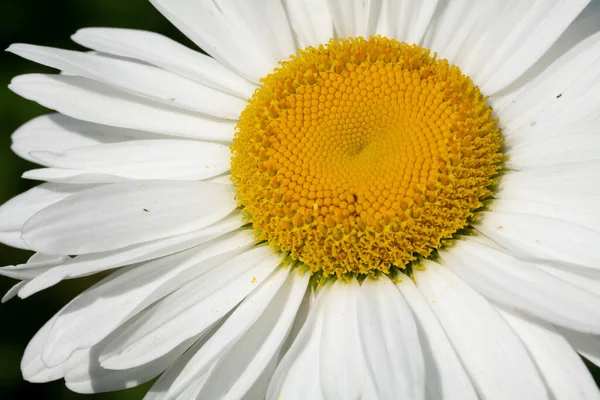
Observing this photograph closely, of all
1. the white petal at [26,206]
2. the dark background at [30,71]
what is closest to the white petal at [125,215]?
the white petal at [26,206]

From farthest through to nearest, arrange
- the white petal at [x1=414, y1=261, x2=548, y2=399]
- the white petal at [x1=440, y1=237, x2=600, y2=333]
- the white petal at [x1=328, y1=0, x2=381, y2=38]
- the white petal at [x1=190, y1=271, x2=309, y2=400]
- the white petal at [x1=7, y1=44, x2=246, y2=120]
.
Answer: the white petal at [x1=328, y1=0, x2=381, y2=38] < the white petal at [x1=7, y1=44, x2=246, y2=120] < the white petal at [x1=190, y1=271, x2=309, y2=400] < the white petal at [x1=414, y1=261, x2=548, y2=399] < the white petal at [x1=440, y1=237, x2=600, y2=333]

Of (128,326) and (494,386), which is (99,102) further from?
(494,386)

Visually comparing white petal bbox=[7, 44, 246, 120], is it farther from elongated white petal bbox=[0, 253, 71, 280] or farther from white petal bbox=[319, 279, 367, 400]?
white petal bbox=[319, 279, 367, 400]

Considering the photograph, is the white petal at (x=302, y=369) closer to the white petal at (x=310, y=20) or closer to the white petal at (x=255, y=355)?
the white petal at (x=255, y=355)

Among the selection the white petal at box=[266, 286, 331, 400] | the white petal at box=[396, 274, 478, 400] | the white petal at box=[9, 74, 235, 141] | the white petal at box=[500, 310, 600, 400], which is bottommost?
the white petal at box=[266, 286, 331, 400]

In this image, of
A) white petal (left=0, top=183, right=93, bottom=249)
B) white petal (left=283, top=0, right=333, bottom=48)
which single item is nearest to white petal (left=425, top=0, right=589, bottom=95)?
white petal (left=283, top=0, right=333, bottom=48)

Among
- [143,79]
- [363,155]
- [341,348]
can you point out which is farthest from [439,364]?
[143,79]

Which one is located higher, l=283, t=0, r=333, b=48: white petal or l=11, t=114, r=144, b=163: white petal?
l=283, t=0, r=333, b=48: white petal

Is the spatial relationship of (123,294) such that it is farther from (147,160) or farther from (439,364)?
(439,364)
